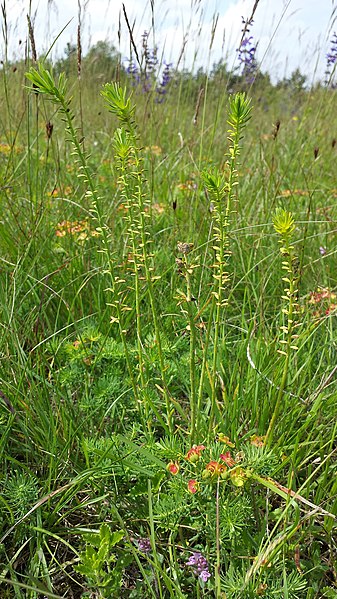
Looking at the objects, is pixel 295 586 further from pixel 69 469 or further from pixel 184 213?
pixel 184 213

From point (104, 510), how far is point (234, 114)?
920 mm

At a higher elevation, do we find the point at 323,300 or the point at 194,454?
the point at 323,300

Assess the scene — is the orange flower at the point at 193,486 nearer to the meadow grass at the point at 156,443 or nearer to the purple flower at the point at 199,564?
the meadow grass at the point at 156,443

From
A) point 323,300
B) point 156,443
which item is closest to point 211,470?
point 156,443

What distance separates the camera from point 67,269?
1.95 metres

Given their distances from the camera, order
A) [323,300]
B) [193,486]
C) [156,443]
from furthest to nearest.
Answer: [323,300] → [156,443] → [193,486]

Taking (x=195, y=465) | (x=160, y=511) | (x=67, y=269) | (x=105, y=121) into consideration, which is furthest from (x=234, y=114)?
(x=105, y=121)

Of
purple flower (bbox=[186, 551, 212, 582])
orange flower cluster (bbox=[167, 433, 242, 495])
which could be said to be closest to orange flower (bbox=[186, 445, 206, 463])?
orange flower cluster (bbox=[167, 433, 242, 495])

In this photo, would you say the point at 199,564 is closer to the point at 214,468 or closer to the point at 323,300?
the point at 214,468

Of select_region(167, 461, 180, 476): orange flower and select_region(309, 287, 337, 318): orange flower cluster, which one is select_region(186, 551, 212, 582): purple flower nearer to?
select_region(167, 461, 180, 476): orange flower

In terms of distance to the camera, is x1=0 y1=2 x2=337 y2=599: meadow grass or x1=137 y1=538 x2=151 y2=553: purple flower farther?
x1=137 y1=538 x2=151 y2=553: purple flower

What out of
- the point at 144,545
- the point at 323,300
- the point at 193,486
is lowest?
the point at 144,545

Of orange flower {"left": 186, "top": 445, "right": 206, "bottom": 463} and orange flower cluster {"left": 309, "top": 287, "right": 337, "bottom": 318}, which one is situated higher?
orange flower cluster {"left": 309, "top": 287, "right": 337, "bottom": 318}

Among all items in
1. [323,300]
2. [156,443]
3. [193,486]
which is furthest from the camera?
[323,300]
